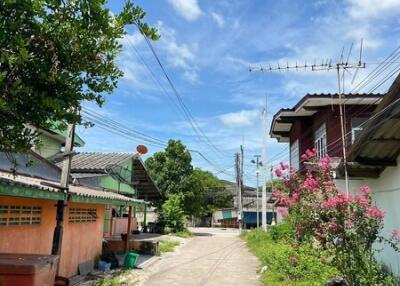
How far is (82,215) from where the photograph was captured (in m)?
15.4

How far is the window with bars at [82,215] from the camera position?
1430cm

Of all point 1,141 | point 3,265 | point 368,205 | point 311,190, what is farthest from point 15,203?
point 368,205

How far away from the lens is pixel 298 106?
18.8 meters

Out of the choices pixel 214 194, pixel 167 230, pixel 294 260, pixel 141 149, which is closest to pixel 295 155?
pixel 141 149

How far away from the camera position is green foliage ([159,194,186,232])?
1476 inches

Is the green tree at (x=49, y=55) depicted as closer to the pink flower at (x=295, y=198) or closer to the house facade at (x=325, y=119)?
the pink flower at (x=295, y=198)

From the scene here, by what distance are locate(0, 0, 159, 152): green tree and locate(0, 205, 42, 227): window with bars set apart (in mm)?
5434

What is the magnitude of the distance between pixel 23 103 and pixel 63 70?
573 millimetres

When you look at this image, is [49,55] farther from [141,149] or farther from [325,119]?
[141,149]

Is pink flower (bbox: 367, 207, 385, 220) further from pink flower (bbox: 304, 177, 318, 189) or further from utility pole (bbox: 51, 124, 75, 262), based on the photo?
utility pole (bbox: 51, 124, 75, 262)

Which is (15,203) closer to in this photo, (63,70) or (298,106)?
(63,70)

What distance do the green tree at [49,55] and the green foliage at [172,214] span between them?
1291 inches

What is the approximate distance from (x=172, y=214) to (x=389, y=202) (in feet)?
96.6

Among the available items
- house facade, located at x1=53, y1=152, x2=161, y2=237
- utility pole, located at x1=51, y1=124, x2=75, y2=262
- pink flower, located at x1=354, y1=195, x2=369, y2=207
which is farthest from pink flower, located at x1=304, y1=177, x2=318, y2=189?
house facade, located at x1=53, y1=152, x2=161, y2=237
